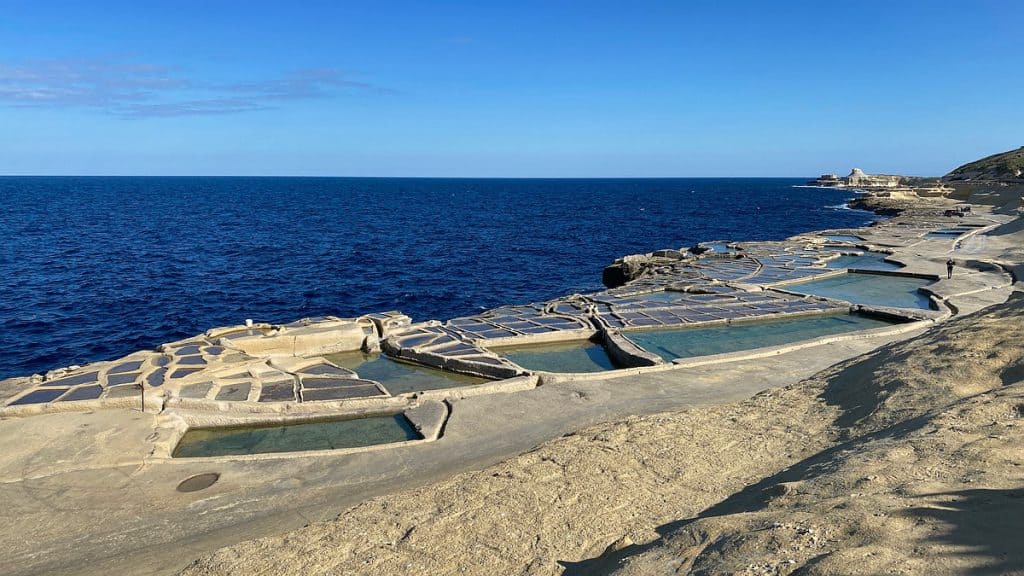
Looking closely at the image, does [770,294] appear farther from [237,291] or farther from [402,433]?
[237,291]

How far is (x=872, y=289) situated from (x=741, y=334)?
1345 cm

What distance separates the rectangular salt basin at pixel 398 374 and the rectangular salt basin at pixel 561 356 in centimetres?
268

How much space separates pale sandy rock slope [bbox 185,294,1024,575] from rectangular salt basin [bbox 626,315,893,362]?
758 centimetres

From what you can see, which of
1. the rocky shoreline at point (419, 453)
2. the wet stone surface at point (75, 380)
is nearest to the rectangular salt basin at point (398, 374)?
the rocky shoreline at point (419, 453)

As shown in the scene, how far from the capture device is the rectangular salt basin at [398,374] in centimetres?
1911

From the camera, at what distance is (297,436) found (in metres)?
15.4

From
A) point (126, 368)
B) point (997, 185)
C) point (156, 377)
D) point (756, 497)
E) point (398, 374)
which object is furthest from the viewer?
point (997, 185)

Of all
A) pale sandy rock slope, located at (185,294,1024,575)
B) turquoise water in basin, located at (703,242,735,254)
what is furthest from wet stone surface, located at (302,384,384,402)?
turquoise water in basin, located at (703,242,735,254)

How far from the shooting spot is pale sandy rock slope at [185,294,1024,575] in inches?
263

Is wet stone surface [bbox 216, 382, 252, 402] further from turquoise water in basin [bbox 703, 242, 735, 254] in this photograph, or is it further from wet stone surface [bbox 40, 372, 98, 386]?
turquoise water in basin [bbox 703, 242, 735, 254]

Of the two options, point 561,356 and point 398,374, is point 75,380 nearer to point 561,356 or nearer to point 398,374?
point 398,374

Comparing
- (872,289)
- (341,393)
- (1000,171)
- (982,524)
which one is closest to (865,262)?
(872,289)

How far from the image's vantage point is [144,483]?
1220cm

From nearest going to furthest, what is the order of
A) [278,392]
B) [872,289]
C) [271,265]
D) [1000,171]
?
[278,392] → [872,289] → [271,265] → [1000,171]
